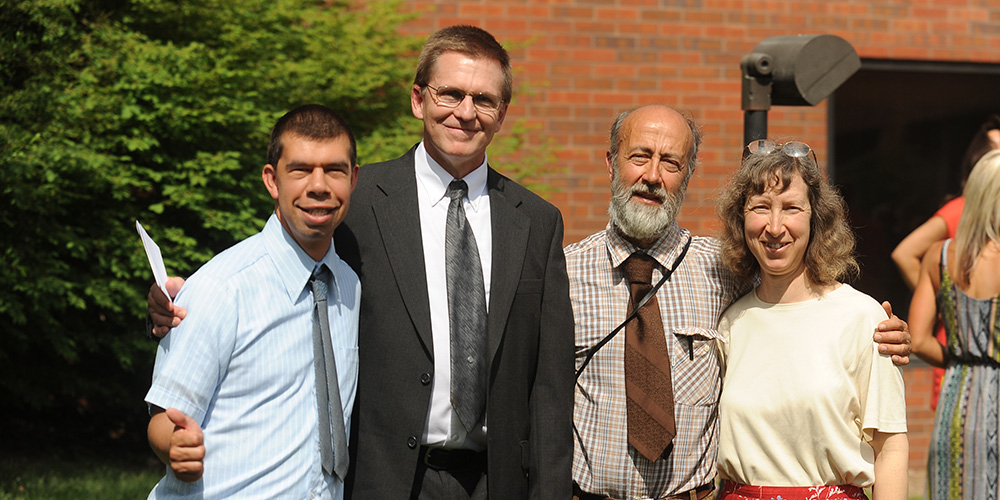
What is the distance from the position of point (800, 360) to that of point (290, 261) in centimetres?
156

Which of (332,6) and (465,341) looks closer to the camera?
(465,341)

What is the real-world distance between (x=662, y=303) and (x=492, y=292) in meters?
0.68

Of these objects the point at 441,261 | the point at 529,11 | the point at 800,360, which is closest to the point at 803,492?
the point at 800,360

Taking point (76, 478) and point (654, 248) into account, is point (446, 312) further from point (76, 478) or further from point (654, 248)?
point (76, 478)

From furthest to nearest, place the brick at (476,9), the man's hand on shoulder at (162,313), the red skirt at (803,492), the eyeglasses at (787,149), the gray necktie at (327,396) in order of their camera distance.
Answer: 1. the brick at (476,9)
2. the eyeglasses at (787,149)
3. the red skirt at (803,492)
4. the gray necktie at (327,396)
5. the man's hand on shoulder at (162,313)

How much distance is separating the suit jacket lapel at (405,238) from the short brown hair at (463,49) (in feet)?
1.03

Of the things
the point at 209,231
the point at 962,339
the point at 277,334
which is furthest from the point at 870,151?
the point at 277,334

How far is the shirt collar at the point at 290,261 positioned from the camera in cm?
261

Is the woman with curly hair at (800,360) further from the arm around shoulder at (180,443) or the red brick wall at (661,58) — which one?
the red brick wall at (661,58)

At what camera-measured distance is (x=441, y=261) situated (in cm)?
288

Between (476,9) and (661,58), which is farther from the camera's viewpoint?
(661,58)

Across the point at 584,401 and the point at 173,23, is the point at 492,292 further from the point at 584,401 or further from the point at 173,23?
the point at 173,23

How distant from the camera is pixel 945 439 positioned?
4.39 m

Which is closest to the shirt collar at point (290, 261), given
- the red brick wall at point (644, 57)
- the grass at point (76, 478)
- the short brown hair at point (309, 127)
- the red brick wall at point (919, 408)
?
the short brown hair at point (309, 127)
